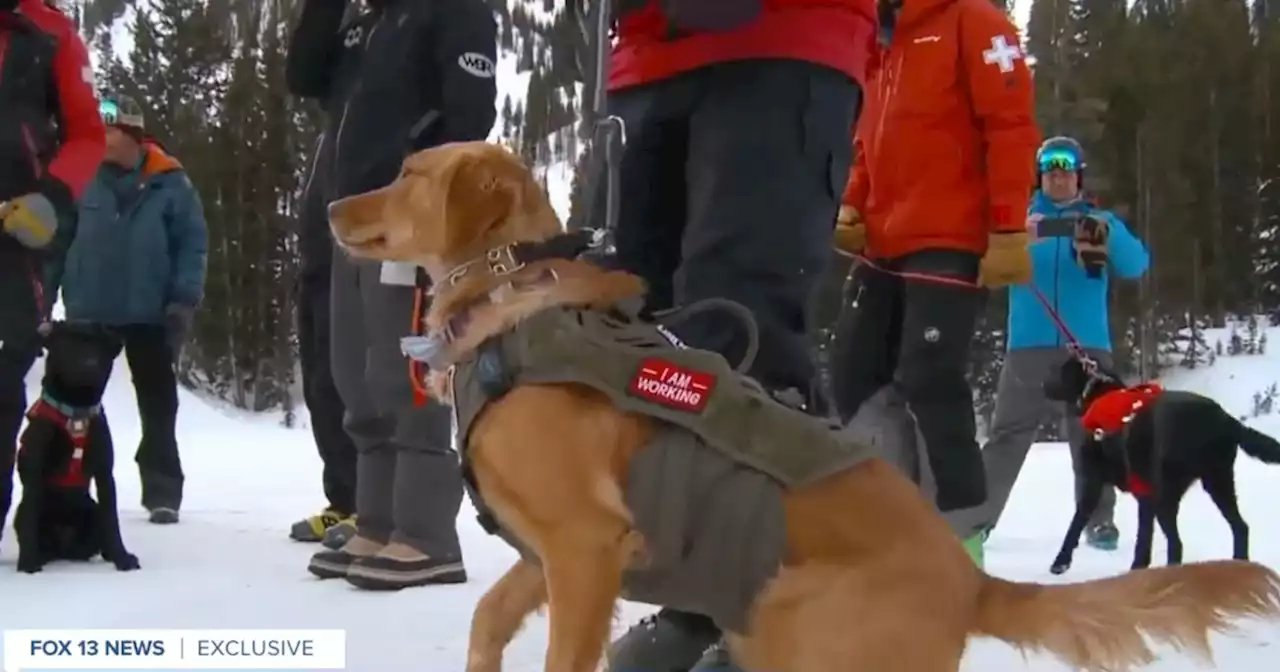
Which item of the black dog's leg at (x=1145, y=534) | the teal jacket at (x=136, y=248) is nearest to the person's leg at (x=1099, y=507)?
the black dog's leg at (x=1145, y=534)

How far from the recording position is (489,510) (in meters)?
1.91

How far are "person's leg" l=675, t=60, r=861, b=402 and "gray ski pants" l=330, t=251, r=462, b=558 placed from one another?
1.26 meters

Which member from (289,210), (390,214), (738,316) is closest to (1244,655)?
(738,316)

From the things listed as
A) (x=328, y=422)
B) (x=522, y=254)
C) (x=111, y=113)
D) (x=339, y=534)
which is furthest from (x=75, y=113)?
(x=522, y=254)

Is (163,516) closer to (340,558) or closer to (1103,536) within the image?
(340,558)

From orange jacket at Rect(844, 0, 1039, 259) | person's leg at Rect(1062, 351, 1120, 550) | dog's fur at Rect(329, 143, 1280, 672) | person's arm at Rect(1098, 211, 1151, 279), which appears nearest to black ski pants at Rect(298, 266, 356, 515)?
orange jacket at Rect(844, 0, 1039, 259)

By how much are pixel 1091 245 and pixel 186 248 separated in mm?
4579

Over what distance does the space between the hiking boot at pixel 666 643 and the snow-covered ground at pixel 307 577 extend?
143 mm

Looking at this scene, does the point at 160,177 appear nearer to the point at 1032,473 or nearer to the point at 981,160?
the point at 981,160

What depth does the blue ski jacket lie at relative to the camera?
18.2 ft

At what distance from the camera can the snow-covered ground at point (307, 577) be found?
254 centimetres

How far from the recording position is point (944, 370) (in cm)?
338

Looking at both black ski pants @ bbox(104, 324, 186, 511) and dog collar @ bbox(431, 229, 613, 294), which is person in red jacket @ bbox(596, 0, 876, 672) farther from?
black ski pants @ bbox(104, 324, 186, 511)

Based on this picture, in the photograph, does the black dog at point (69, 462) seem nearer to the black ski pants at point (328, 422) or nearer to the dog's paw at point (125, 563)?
Result: the dog's paw at point (125, 563)
